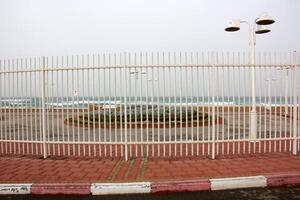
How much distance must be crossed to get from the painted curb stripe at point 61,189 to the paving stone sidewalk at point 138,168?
250 millimetres

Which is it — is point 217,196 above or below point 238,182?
below

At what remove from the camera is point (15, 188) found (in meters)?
5.05

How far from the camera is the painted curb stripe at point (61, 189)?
4973mm

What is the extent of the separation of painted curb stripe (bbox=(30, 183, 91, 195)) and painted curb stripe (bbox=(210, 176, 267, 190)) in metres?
2.31

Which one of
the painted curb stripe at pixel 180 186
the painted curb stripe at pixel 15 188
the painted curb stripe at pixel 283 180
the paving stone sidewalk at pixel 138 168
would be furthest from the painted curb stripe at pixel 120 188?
the painted curb stripe at pixel 283 180

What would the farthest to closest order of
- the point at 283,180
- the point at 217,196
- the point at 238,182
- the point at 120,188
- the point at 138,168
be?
the point at 138,168, the point at 283,180, the point at 238,182, the point at 120,188, the point at 217,196

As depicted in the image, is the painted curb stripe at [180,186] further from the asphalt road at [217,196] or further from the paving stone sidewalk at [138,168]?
the paving stone sidewalk at [138,168]

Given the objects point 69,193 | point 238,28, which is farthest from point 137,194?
point 238,28

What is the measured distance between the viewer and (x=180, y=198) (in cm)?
464

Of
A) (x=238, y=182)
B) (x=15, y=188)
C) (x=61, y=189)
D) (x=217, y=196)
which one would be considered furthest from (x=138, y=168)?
(x=15, y=188)

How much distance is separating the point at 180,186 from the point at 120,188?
3.51 ft

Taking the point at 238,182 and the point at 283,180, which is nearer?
the point at 238,182

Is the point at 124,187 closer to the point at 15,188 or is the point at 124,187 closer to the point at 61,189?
the point at 61,189

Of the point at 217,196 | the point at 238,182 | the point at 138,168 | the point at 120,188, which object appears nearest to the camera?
the point at 217,196
